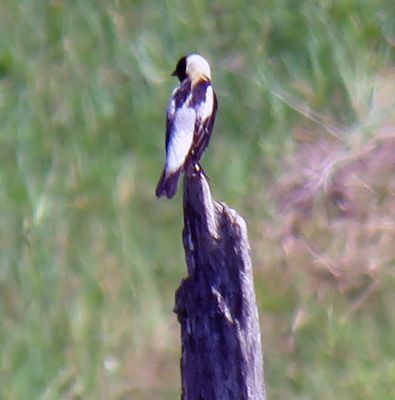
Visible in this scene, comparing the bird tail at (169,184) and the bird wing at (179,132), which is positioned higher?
the bird wing at (179,132)

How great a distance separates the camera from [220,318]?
3438mm

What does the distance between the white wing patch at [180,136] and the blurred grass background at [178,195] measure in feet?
5.60

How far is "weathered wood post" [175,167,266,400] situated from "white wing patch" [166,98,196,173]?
109cm

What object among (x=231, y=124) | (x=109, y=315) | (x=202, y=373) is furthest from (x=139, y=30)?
(x=202, y=373)

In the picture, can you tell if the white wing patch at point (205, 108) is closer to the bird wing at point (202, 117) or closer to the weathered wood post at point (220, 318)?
the bird wing at point (202, 117)

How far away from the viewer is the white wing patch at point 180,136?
4738mm

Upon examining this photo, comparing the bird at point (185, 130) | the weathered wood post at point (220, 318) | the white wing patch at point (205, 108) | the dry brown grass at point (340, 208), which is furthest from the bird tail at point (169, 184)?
the dry brown grass at point (340, 208)

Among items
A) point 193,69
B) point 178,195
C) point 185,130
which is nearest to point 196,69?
point 193,69

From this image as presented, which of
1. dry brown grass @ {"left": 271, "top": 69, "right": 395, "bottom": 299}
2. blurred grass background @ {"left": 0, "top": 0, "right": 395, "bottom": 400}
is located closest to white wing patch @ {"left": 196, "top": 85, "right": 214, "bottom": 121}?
blurred grass background @ {"left": 0, "top": 0, "right": 395, "bottom": 400}

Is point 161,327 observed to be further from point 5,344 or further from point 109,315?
point 5,344

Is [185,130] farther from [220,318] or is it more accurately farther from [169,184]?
[220,318]

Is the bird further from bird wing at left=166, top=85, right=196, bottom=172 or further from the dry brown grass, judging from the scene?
the dry brown grass

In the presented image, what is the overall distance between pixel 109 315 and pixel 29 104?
1346 millimetres

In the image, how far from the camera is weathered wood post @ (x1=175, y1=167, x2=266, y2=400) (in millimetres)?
3381
